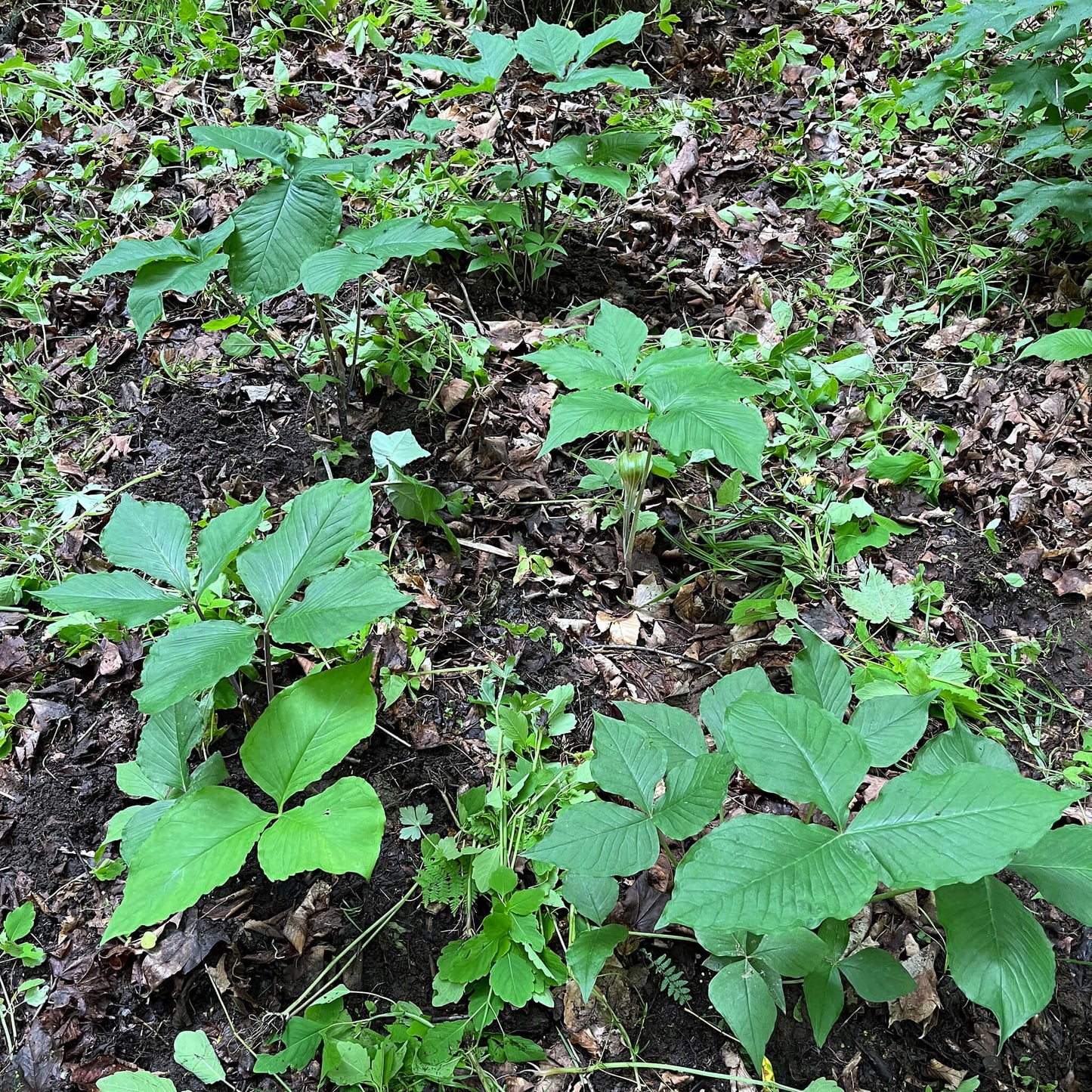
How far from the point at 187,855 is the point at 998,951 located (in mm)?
1358

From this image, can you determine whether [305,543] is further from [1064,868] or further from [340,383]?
[1064,868]

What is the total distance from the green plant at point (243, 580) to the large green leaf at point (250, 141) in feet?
3.21

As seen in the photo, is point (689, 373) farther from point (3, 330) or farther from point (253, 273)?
point (3, 330)

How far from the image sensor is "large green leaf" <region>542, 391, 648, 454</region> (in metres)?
1.75

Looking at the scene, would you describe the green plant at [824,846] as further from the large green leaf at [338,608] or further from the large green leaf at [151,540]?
the large green leaf at [151,540]

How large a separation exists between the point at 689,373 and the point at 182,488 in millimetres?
1500

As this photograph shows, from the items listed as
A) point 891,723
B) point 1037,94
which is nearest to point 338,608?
point 891,723

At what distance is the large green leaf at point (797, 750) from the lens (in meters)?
1.25

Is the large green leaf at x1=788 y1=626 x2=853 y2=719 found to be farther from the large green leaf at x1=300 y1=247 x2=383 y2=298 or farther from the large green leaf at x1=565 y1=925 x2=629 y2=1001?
the large green leaf at x1=300 y1=247 x2=383 y2=298

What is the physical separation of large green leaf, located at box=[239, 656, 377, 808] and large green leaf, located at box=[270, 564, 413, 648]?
0.30ft

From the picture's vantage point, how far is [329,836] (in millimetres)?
1332

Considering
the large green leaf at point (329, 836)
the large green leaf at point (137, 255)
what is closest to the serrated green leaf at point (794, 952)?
the large green leaf at point (329, 836)

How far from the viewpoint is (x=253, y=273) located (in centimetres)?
194

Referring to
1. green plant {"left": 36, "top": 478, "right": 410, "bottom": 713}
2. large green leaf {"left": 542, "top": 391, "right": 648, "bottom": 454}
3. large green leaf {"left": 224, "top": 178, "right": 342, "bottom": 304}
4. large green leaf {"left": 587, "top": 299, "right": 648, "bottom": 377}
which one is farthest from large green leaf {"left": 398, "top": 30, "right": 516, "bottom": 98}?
green plant {"left": 36, "top": 478, "right": 410, "bottom": 713}
